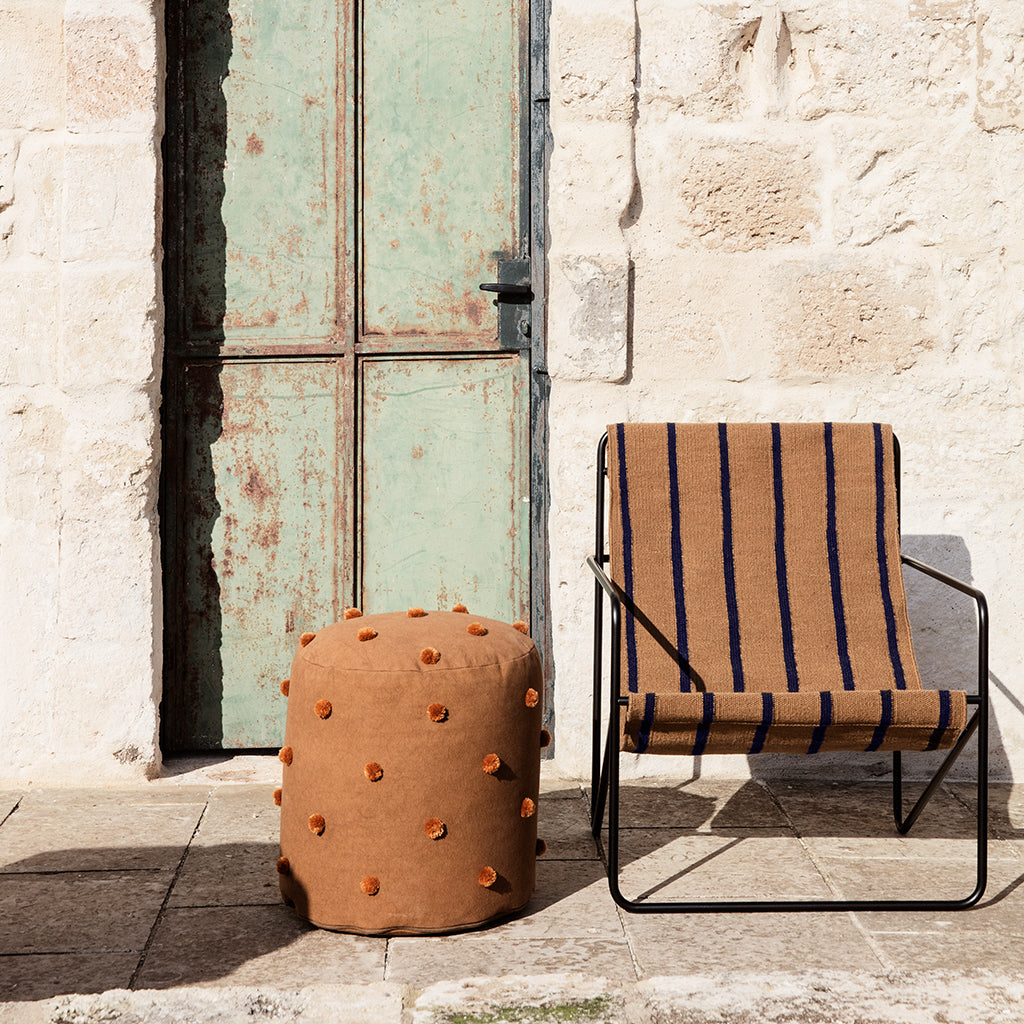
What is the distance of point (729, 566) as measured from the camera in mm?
2496

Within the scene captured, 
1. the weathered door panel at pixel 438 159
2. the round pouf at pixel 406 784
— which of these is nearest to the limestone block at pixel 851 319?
the weathered door panel at pixel 438 159

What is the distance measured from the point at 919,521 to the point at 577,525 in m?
0.91

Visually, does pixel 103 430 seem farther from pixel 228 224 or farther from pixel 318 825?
pixel 318 825

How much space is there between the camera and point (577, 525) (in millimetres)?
2984

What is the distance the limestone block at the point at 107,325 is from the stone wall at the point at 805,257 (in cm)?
108

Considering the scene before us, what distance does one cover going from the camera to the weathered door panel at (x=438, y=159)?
3.10 meters

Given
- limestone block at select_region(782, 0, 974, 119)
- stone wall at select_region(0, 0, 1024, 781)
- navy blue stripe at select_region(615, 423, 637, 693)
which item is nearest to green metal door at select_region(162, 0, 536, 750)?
stone wall at select_region(0, 0, 1024, 781)

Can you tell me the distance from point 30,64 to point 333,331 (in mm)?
1033

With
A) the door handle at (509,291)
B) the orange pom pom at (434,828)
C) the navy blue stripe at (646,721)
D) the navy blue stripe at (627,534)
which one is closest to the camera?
the orange pom pom at (434,828)

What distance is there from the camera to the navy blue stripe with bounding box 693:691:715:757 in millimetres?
2096

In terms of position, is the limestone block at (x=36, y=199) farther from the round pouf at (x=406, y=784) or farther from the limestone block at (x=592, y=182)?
the round pouf at (x=406, y=784)

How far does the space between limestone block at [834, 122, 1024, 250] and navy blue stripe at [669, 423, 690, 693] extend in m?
0.97

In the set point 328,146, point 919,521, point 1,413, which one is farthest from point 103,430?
point 919,521

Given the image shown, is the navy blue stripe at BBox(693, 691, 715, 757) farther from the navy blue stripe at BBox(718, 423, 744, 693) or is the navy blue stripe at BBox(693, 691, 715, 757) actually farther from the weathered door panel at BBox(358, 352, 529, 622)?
the weathered door panel at BBox(358, 352, 529, 622)
